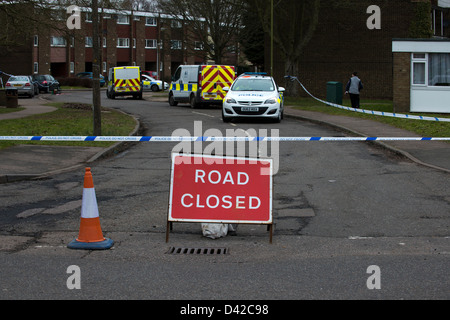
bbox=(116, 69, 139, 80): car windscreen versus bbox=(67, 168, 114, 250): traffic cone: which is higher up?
bbox=(116, 69, 139, 80): car windscreen

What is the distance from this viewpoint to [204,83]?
96.5 ft

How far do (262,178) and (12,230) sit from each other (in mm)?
3121

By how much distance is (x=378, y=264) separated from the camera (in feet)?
21.3

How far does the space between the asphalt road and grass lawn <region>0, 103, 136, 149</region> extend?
181 inches

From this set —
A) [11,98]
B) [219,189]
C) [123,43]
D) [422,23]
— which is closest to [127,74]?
[11,98]

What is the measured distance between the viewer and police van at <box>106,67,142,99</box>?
41.8 metres

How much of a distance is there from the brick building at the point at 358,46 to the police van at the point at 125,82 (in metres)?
11.0

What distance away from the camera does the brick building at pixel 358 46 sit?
142 ft

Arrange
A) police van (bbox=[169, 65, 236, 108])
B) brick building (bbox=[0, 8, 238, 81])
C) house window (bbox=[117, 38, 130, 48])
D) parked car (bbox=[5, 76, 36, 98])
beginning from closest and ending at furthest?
police van (bbox=[169, 65, 236, 108]), parked car (bbox=[5, 76, 36, 98]), brick building (bbox=[0, 8, 238, 81]), house window (bbox=[117, 38, 130, 48])

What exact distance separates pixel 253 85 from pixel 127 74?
2011 centimetres

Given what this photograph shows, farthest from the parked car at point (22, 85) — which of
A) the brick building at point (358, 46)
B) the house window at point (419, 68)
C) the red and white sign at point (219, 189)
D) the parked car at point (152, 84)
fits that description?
the red and white sign at point (219, 189)

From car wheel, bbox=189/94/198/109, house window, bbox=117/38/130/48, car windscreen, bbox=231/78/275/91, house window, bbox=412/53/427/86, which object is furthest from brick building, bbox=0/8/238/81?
car windscreen, bbox=231/78/275/91

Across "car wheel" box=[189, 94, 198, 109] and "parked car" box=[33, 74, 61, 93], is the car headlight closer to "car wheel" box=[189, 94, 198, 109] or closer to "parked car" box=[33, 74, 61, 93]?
"car wheel" box=[189, 94, 198, 109]
